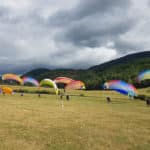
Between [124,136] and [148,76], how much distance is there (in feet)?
59.5

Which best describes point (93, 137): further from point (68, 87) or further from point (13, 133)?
point (68, 87)

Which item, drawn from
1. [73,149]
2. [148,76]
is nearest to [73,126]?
[73,149]

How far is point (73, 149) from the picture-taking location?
1488 cm

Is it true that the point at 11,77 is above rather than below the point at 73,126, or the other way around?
above

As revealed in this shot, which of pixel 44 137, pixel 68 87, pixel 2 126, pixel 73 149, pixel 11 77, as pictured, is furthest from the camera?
pixel 11 77

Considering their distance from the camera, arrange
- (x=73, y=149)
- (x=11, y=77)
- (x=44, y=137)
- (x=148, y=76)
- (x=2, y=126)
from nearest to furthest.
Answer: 1. (x=73, y=149)
2. (x=44, y=137)
3. (x=2, y=126)
4. (x=148, y=76)
5. (x=11, y=77)

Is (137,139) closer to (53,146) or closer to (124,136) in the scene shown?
(124,136)

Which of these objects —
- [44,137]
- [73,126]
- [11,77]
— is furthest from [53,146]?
[11,77]

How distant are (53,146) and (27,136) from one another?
3.00 metres

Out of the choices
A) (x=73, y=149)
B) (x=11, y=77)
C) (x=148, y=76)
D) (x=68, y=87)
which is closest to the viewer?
(x=73, y=149)

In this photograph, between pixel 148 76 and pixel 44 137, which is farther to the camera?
pixel 148 76

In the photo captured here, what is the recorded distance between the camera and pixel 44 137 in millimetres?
17750

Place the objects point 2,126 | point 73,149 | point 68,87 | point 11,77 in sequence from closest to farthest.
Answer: point 73,149, point 2,126, point 68,87, point 11,77

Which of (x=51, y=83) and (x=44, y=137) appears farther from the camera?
(x=51, y=83)
